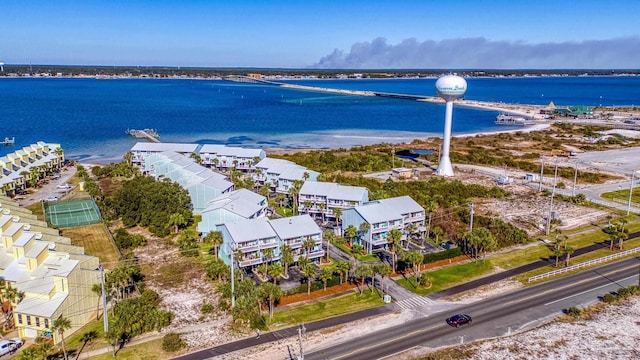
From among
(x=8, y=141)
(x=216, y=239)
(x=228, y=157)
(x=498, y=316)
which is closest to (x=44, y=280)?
(x=216, y=239)

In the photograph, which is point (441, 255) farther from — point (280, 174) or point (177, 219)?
Result: point (280, 174)

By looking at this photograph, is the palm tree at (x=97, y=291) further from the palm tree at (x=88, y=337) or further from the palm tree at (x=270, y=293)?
the palm tree at (x=270, y=293)

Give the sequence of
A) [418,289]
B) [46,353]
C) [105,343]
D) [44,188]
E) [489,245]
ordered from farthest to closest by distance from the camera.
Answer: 1. [44,188]
2. [489,245]
3. [418,289]
4. [105,343]
5. [46,353]

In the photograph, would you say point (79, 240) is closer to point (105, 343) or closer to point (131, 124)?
point (105, 343)

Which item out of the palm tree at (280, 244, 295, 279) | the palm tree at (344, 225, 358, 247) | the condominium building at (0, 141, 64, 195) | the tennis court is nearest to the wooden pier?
the condominium building at (0, 141, 64, 195)

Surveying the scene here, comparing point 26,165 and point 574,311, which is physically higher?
point 26,165

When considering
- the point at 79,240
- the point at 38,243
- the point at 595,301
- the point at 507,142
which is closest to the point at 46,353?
the point at 38,243
